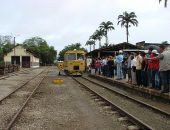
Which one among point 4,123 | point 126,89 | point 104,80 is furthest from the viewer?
point 104,80

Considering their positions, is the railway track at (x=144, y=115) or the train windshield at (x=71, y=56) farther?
the train windshield at (x=71, y=56)

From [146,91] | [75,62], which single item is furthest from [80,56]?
[146,91]

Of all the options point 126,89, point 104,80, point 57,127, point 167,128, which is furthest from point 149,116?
point 104,80

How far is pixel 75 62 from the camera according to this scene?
46.0m

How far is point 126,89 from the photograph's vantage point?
76.7ft

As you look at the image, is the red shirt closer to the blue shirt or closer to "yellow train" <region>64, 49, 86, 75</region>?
the blue shirt

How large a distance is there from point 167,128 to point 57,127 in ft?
9.09

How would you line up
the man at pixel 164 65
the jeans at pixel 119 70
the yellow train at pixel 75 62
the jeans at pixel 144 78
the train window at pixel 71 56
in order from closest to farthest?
1. the man at pixel 164 65
2. the jeans at pixel 144 78
3. the jeans at pixel 119 70
4. the yellow train at pixel 75 62
5. the train window at pixel 71 56

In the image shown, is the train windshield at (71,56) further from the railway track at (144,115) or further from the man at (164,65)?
the man at (164,65)

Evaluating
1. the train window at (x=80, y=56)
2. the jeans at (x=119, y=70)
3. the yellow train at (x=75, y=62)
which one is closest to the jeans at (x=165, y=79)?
the jeans at (x=119, y=70)

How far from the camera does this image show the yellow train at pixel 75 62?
4606 centimetres

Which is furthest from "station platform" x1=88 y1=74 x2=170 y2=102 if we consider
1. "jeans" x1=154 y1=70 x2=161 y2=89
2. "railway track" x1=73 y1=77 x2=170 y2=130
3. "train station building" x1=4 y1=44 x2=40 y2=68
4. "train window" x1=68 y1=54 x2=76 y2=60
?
"train station building" x1=4 y1=44 x2=40 y2=68

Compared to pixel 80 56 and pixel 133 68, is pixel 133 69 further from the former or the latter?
pixel 80 56

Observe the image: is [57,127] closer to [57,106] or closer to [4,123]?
[4,123]
